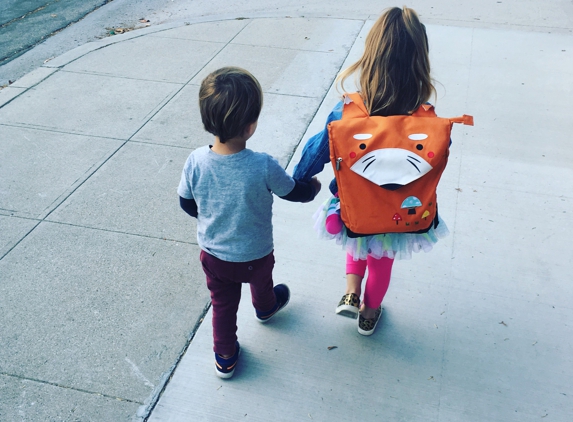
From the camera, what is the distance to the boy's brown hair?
2133 mm

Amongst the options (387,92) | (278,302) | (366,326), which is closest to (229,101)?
(387,92)

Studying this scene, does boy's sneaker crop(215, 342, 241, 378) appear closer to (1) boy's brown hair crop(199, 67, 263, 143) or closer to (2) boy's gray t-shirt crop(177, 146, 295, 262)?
(2) boy's gray t-shirt crop(177, 146, 295, 262)

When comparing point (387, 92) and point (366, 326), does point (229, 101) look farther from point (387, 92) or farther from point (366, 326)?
point (366, 326)

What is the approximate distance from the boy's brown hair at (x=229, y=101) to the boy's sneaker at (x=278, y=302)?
3.53 feet

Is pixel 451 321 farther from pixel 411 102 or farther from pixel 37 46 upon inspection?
pixel 37 46

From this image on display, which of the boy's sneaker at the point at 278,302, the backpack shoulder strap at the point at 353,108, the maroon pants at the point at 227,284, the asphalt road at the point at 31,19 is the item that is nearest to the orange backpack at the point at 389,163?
the backpack shoulder strap at the point at 353,108

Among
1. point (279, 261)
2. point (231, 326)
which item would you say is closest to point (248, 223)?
point (231, 326)

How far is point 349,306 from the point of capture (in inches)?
110

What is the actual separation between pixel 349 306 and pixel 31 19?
7.17 m

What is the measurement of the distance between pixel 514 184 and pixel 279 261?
186cm

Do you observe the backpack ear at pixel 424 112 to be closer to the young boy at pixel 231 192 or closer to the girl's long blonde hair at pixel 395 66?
the girl's long blonde hair at pixel 395 66

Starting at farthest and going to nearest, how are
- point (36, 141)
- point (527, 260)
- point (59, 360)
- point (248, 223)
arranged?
point (36, 141)
point (527, 260)
point (59, 360)
point (248, 223)

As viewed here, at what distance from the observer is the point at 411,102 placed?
93.0 inches

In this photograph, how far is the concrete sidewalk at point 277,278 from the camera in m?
2.61
